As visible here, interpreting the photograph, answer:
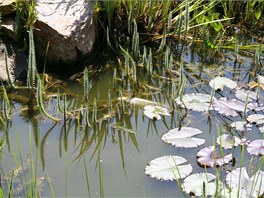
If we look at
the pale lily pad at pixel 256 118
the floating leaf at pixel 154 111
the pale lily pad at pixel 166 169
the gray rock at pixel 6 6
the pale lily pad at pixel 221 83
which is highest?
the gray rock at pixel 6 6

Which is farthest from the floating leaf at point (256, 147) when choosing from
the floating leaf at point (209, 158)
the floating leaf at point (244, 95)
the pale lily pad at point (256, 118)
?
the floating leaf at point (244, 95)

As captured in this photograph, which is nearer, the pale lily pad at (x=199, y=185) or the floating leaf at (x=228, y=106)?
the pale lily pad at (x=199, y=185)

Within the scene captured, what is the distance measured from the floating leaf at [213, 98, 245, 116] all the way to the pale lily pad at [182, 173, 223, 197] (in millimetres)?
591

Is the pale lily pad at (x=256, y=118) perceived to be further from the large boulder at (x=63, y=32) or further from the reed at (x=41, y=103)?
the large boulder at (x=63, y=32)

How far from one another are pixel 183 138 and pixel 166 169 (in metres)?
0.28

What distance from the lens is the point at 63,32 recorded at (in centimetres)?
312

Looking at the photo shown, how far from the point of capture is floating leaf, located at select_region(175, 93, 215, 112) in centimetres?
278

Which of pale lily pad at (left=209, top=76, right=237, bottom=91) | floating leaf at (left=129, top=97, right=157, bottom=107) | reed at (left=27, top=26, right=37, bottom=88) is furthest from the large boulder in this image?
pale lily pad at (left=209, top=76, right=237, bottom=91)

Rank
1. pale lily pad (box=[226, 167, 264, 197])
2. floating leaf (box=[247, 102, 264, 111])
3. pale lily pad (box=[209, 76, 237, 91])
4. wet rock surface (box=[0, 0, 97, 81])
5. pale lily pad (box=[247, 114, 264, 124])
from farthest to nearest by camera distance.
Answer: wet rock surface (box=[0, 0, 97, 81])
pale lily pad (box=[209, 76, 237, 91])
floating leaf (box=[247, 102, 264, 111])
pale lily pad (box=[247, 114, 264, 124])
pale lily pad (box=[226, 167, 264, 197])

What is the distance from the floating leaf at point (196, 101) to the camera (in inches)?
109

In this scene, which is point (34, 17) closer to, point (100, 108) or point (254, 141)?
point (100, 108)

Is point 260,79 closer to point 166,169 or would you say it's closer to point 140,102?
point 140,102

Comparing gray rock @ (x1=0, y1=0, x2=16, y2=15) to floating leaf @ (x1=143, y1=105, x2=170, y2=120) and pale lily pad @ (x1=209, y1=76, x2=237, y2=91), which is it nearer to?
floating leaf @ (x1=143, y1=105, x2=170, y2=120)

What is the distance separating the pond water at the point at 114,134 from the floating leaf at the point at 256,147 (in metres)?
0.04
